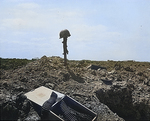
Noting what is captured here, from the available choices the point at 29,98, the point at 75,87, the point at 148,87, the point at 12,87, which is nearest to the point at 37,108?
the point at 29,98

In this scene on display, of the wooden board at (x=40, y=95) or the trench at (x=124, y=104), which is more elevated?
the wooden board at (x=40, y=95)

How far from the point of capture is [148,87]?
1491cm

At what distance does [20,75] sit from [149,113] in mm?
9340

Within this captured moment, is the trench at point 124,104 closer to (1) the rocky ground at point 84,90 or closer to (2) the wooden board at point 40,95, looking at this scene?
(1) the rocky ground at point 84,90

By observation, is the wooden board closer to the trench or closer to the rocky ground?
the rocky ground

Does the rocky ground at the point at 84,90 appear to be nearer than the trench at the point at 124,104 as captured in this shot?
Yes

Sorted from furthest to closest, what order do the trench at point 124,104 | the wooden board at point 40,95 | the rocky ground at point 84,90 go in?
1. the trench at point 124,104
2. the wooden board at point 40,95
3. the rocky ground at point 84,90

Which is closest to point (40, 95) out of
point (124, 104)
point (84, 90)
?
point (84, 90)

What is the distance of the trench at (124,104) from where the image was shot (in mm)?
13148

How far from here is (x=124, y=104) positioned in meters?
13.4

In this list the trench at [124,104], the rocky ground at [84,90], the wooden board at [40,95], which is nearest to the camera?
the rocky ground at [84,90]

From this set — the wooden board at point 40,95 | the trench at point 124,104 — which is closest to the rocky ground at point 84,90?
the trench at point 124,104

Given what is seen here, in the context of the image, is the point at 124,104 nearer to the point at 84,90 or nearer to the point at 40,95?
the point at 84,90

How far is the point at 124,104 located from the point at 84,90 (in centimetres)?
316
